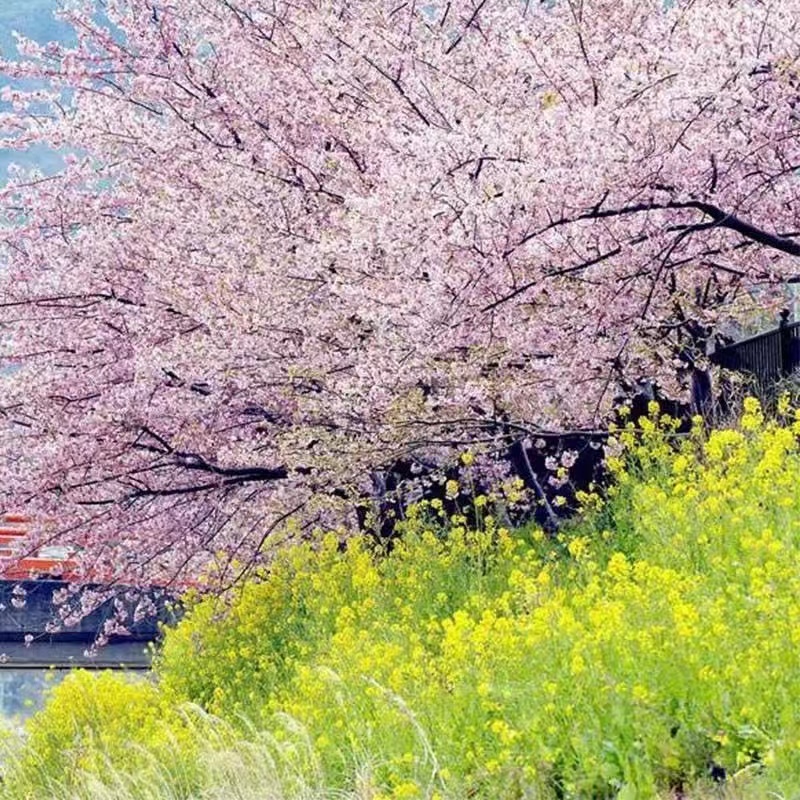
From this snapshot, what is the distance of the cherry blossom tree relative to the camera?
29.2 ft

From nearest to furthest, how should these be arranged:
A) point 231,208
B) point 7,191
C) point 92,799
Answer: point 92,799 < point 231,208 < point 7,191

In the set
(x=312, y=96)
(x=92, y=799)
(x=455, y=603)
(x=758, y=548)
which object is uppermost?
(x=312, y=96)

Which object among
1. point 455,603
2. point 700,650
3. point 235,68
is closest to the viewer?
point 700,650

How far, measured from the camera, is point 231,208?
1146cm

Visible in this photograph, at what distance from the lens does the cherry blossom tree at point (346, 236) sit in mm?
8906

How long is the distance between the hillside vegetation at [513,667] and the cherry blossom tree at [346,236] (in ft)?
2.87

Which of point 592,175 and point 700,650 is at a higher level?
point 592,175

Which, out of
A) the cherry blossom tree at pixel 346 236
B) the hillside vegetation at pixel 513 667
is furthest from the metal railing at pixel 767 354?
the hillside vegetation at pixel 513 667

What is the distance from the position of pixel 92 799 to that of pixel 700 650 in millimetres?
4960

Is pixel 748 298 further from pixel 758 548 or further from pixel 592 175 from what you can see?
pixel 758 548

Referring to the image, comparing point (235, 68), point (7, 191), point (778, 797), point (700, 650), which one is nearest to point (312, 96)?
point (235, 68)

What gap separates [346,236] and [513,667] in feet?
12.7

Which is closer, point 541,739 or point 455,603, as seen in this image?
point 541,739

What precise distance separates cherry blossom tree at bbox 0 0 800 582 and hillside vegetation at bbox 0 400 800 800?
874mm
